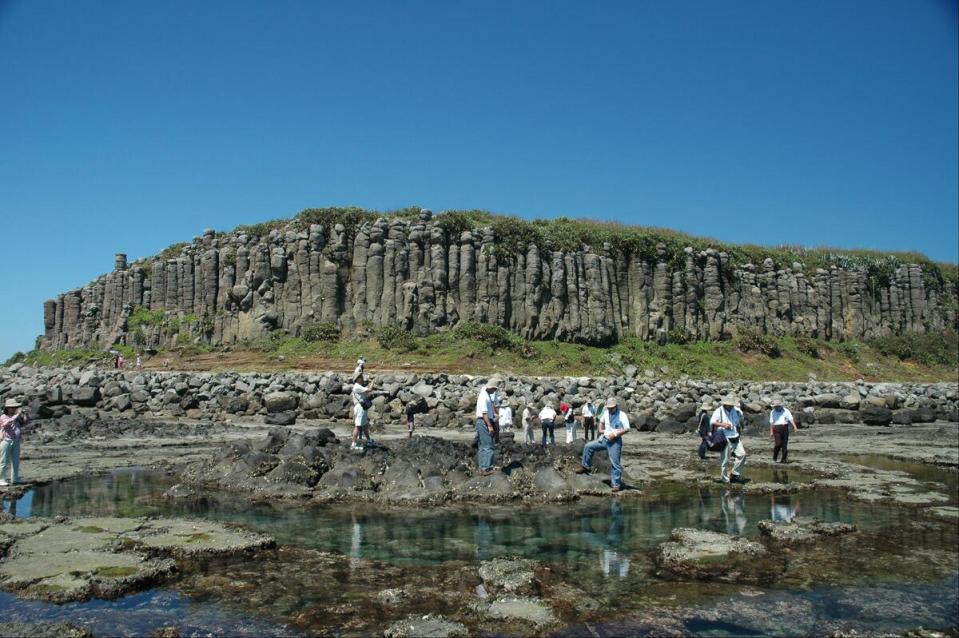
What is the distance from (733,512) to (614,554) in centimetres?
420

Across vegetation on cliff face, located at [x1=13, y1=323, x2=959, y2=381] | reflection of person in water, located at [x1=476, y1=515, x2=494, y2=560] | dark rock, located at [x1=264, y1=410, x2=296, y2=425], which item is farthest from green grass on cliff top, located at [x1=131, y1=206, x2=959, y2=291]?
reflection of person in water, located at [x1=476, y1=515, x2=494, y2=560]

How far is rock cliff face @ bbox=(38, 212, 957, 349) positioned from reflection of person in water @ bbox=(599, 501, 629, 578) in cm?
3163

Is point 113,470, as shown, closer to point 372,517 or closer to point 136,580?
point 372,517

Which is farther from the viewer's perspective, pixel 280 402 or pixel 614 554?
pixel 280 402

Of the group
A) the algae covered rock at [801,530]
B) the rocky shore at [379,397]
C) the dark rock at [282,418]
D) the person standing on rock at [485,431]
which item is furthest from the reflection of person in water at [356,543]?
the rocky shore at [379,397]

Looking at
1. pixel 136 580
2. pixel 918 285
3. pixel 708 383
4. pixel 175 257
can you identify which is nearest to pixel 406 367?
pixel 708 383

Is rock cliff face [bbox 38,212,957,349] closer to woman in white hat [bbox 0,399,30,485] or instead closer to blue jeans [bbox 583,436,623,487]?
woman in white hat [bbox 0,399,30,485]

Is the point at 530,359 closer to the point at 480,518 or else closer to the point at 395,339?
the point at 395,339

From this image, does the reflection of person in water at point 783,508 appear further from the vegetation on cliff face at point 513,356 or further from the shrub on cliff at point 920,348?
the shrub on cliff at point 920,348

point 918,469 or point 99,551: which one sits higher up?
point 99,551

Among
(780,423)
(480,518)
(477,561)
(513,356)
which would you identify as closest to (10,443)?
(480,518)

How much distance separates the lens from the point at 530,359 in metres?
41.5

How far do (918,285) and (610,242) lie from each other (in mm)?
28840

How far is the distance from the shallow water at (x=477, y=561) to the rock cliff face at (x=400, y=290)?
28896 millimetres
